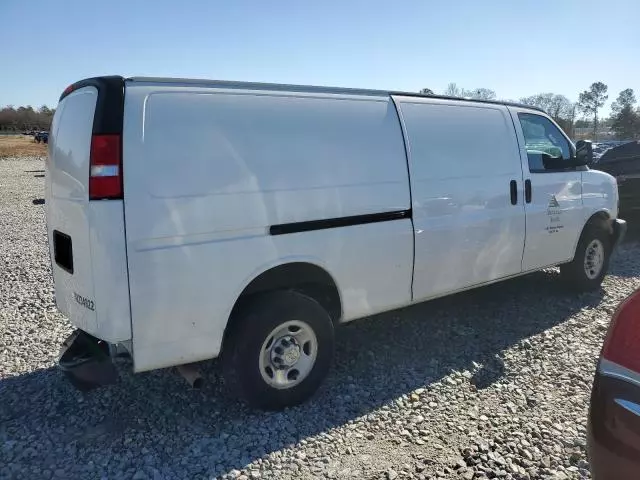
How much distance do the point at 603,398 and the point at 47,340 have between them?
4.63m

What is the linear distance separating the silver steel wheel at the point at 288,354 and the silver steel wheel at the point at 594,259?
157 inches

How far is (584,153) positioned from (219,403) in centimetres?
476

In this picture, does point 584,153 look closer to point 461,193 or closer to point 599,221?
point 599,221

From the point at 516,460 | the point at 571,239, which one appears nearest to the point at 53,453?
the point at 516,460

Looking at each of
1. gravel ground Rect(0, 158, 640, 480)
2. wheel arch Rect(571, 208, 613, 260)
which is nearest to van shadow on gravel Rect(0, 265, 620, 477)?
gravel ground Rect(0, 158, 640, 480)

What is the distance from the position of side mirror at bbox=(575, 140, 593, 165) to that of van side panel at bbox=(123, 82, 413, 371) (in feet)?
9.90

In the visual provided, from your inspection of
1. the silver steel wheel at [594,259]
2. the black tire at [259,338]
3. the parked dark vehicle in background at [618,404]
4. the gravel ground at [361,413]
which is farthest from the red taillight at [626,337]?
the silver steel wheel at [594,259]

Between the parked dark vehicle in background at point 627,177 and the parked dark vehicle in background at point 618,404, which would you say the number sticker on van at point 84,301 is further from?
the parked dark vehicle in background at point 627,177

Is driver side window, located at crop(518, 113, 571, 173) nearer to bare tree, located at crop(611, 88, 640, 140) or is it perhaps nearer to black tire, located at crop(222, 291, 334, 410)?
black tire, located at crop(222, 291, 334, 410)

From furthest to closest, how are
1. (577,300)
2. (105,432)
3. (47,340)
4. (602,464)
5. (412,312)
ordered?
1. (577,300)
2. (412,312)
3. (47,340)
4. (105,432)
5. (602,464)

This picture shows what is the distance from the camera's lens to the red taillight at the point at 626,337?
1.81 metres

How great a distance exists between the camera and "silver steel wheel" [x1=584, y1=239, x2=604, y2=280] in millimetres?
6076

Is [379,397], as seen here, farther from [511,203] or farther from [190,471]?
[511,203]

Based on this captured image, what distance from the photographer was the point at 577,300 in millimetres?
5934
